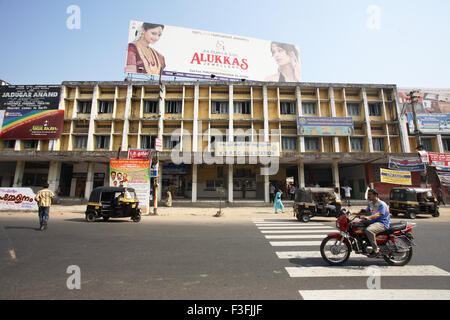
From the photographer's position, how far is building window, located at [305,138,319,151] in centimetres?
2275

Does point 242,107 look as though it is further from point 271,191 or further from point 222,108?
point 271,191

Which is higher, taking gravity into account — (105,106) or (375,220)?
(105,106)

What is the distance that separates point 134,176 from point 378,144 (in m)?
24.8

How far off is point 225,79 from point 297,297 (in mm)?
23419

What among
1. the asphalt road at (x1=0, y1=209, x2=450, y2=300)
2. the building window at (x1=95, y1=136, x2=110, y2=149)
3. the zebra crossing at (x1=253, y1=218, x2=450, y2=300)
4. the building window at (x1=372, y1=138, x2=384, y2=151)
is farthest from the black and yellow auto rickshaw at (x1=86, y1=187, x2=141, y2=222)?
the building window at (x1=372, y1=138, x2=384, y2=151)

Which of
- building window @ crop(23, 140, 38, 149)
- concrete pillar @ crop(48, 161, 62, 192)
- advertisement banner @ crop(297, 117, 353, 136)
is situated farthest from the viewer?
advertisement banner @ crop(297, 117, 353, 136)

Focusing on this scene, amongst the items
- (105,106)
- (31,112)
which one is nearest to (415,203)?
(105,106)

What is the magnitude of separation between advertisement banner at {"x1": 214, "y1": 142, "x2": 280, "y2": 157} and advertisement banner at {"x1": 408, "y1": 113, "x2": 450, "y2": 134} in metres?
16.5

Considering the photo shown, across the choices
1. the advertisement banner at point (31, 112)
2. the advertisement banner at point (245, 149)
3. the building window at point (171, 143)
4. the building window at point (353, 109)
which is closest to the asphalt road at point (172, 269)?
the advertisement banner at point (245, 149)

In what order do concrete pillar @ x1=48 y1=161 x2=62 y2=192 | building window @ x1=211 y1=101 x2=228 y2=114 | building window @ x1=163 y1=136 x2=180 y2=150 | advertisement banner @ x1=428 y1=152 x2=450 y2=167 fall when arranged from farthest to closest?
building window @ x1=211 y1=101 x2=228 y2=114
building window @ x1=163 y1=136 x2=180 y2=150
concrete pillar @ x1=48 y1=161 x2=62 y2=192
advertisement banner @ x1=428 y1=152 x2=450 y2=167

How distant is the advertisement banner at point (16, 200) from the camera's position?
13.8m

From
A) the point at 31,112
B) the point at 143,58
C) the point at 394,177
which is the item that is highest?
the point at 143,58

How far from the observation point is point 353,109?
78.2 ft

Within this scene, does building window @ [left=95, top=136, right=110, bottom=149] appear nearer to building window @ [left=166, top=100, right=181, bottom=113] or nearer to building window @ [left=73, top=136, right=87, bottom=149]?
building window @ [left=73, top=136, right=87, bottom=149]
